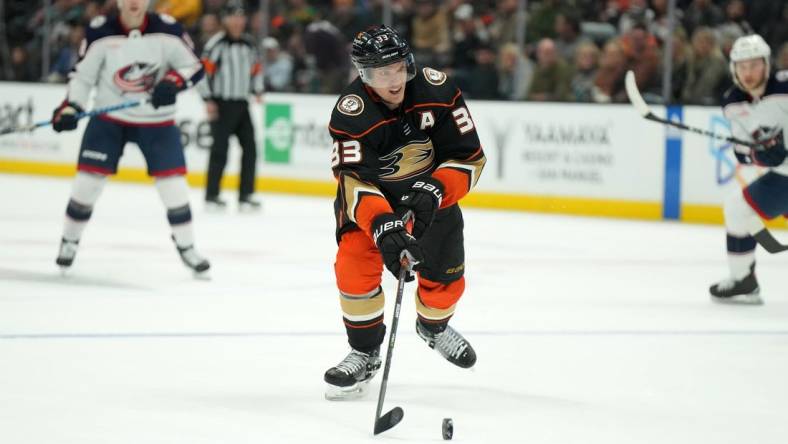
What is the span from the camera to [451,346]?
12.9 feet

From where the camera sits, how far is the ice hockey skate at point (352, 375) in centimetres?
360

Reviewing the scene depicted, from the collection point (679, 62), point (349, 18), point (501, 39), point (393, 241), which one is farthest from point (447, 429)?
point (349, 18)

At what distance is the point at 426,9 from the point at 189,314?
6149mm

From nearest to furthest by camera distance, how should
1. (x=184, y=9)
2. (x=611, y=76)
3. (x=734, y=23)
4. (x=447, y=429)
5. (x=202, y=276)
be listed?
(x=447, y=429)
(x=202, y=276)
(x=734, y=23)
(x=611, y=76)
(x=184, y=9)

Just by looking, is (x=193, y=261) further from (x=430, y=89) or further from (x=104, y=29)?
(x=430, y=89)

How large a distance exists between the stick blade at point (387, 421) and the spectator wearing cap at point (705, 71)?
21.2 feet

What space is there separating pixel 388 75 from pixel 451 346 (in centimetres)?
96

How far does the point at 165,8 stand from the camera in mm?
12250

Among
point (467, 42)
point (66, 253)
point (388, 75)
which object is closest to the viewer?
point (388, 75)

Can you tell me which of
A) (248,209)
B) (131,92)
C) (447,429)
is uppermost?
(131,92)

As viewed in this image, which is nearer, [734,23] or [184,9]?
[734,23]

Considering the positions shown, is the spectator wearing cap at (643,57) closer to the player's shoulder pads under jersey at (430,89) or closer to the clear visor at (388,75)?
the player's shoulder pads under jersey at (430,89)

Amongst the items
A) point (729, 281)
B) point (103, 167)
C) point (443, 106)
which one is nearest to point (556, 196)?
point (729, 281)

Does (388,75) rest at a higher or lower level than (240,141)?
higher
